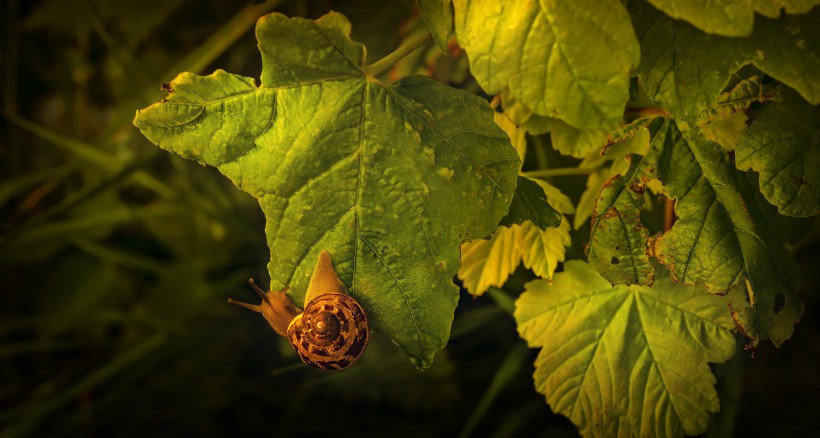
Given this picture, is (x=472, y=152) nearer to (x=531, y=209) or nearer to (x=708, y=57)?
(x=531, y=209)

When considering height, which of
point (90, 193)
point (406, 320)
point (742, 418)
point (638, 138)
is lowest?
point (742, 418)

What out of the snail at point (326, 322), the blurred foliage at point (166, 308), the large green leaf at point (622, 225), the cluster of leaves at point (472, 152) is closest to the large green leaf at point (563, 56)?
the cluster of leaves at point (472, 152)

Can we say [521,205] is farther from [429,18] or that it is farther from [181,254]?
[181,254]

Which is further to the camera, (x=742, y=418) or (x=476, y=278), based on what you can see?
(x=742, y=418)

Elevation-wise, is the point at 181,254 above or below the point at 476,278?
below

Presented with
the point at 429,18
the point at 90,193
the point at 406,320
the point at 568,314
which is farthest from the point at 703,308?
the point at 90,193

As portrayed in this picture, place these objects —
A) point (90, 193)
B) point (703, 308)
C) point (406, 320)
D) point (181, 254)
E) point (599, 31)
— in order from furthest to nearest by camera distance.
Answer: point (181, 254) → point (90, 193) → point (703, 308) → point (406, 320) → point (599, 31)

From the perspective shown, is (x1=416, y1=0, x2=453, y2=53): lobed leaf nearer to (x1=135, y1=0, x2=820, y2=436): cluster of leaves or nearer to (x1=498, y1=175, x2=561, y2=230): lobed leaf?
(x1=135, y1=0, x2=820, y2=436): cluster of leaves
